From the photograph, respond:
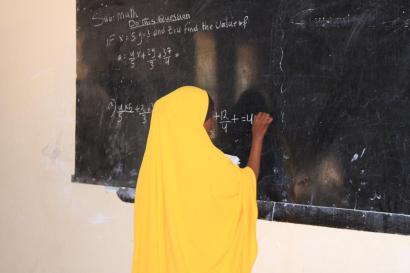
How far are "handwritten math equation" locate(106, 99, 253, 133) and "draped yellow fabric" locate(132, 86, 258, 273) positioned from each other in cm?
23

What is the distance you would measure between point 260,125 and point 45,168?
4.38 feet

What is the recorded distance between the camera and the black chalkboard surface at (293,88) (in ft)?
5.31

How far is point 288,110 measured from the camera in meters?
1.79

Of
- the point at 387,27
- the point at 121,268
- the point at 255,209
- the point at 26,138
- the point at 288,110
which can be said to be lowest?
the point at 121,268

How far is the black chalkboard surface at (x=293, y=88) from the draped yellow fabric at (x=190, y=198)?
178 millimetres

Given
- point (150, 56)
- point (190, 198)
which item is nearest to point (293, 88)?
point (190, 198)

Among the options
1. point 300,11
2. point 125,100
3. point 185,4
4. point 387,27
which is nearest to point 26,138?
point 125,100

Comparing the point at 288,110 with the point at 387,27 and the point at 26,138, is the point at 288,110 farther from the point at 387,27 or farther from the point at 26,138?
the point at 26,138

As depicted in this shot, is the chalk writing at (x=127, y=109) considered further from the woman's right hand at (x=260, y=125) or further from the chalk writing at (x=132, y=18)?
the woman's right hand at (x=260, y=125)

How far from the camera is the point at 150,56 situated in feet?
6.95

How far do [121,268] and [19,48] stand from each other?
4.41 ft

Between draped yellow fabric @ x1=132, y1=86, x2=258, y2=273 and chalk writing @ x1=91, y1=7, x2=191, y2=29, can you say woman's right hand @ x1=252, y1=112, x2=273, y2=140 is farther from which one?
chalk writing @ x1=91, y1=7, x2=191, y2=29

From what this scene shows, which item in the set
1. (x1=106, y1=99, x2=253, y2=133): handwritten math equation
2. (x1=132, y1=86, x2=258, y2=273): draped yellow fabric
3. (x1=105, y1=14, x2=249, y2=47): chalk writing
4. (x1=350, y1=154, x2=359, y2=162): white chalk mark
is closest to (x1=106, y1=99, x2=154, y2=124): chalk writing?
(x1=106, y1=99, x2=253, y2=133): handwritten math equation

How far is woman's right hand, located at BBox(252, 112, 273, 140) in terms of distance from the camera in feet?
6.02
